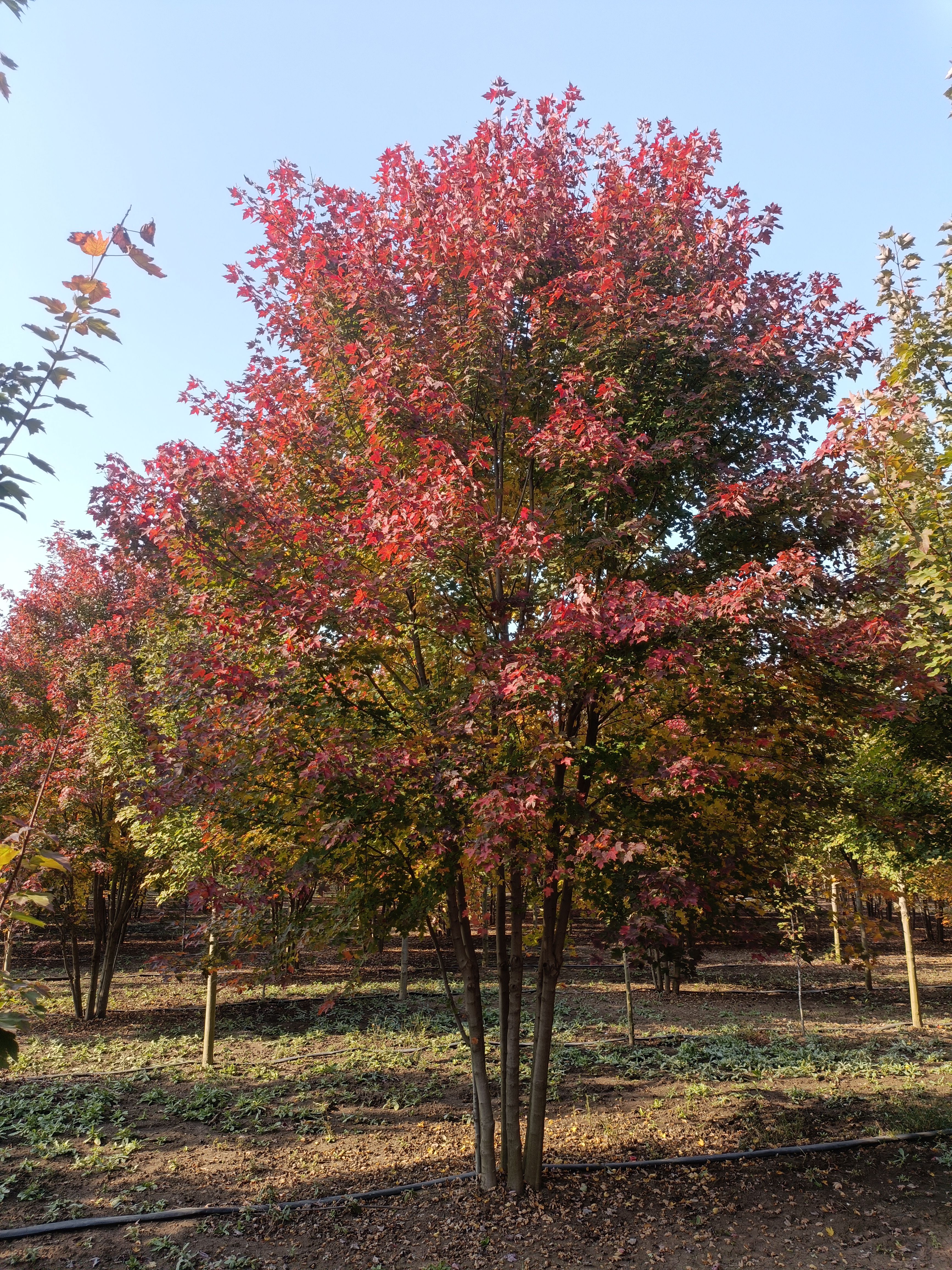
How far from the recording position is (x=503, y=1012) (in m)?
6.44

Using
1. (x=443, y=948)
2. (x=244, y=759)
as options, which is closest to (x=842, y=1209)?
(x=244, y=759)

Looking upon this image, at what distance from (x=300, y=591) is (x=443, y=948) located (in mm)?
21512

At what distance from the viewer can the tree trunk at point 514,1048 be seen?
19.9 ft

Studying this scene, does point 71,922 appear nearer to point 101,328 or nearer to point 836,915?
point 836,915

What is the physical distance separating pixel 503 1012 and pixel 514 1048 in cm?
29

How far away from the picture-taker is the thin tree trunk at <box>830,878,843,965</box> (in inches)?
223

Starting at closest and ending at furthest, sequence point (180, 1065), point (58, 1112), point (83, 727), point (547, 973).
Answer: point (547, 973) < point (58, 1112) < point (180, 1065) < point (83, 727)

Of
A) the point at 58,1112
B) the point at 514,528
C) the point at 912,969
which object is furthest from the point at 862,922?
the point at 912,969

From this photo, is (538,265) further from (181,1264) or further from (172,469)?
(181,1264)

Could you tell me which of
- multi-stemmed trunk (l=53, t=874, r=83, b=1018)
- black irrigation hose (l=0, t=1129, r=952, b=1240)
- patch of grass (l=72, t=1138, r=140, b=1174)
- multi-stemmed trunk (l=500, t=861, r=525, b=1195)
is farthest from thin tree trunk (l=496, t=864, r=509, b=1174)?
multi-stemmed trunk (l=53, t=874, r=83, b=1018)

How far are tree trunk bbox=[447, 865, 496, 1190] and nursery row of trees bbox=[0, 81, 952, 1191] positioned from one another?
31 mm

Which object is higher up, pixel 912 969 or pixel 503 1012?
pixel 503 1012

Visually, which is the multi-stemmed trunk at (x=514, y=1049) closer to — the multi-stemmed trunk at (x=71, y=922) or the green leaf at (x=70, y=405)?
the green leaf at (x=70, y=405)

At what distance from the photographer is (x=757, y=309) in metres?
5.51
